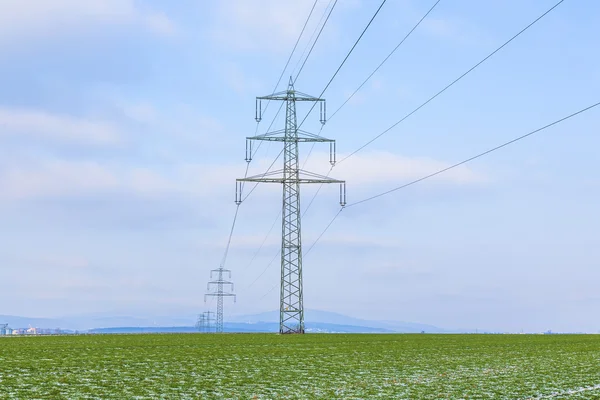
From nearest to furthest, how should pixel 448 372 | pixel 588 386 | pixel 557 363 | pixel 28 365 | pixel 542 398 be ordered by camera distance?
pixel 542 398 → pixel 588 386 → pixel 448 372 → pixel 28 365 → pixel 557 363

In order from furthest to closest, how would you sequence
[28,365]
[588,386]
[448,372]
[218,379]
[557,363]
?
[557,363]
[28,365]
[448,372]
[218,379]
[588,386]

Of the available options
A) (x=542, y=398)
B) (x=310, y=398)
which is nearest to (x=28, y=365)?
(x=310, y=398)

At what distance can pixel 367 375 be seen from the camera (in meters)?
21.5

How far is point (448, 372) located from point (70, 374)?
1049cm

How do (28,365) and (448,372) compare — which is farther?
Answer: (28,365)

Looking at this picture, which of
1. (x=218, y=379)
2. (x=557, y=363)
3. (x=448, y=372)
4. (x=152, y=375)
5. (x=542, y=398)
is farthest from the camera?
(x=557, y=363)

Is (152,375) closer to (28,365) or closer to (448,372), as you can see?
(28,365)

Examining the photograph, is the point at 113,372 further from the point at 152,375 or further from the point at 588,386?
the point at 588,386

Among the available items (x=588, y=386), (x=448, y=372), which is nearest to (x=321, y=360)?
(x=448, y=372)

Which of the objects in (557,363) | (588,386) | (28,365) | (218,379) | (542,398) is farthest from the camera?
(557,363)

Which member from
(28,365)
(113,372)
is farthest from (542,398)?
(28,365)

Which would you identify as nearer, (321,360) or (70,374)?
(70,374)

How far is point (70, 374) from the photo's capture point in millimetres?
21078

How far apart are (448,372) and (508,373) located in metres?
1.67
